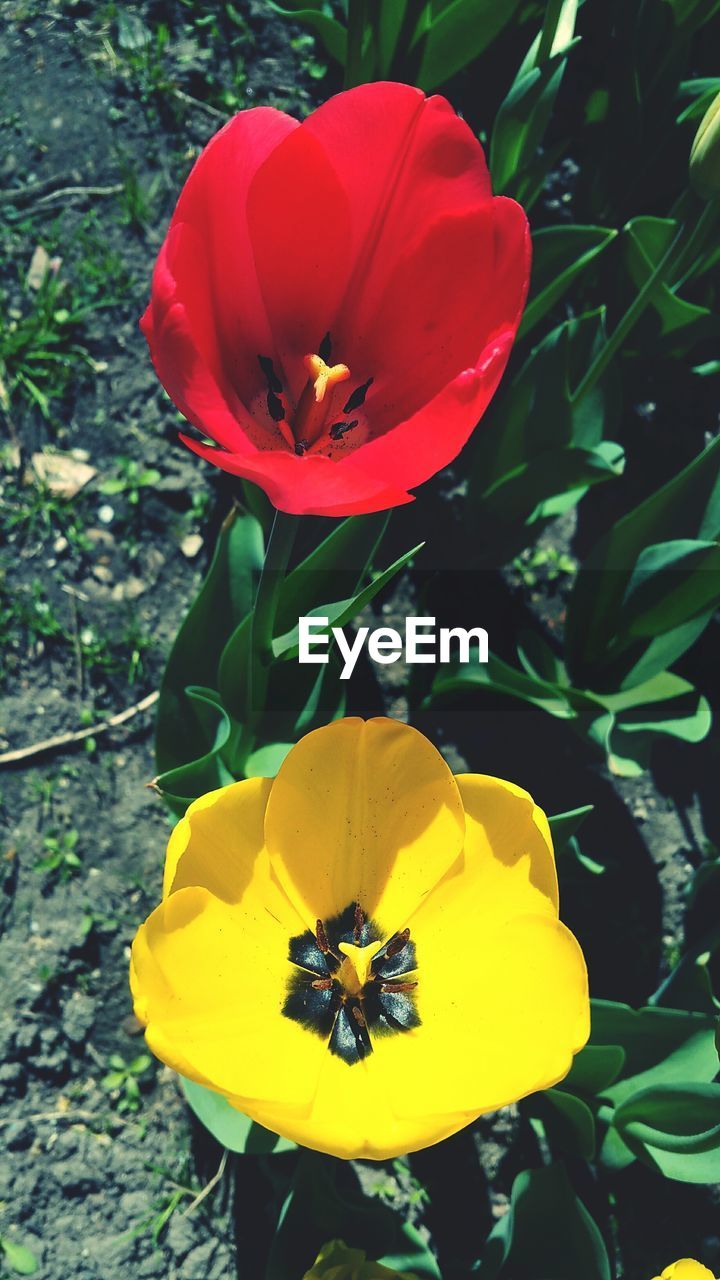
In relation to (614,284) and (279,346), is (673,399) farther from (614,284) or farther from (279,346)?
(279,346)

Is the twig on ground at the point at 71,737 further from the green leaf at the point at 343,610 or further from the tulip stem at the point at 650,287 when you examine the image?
the tulip stem at the point at 650,287

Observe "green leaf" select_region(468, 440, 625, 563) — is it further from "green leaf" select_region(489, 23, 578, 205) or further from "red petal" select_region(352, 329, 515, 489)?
"red petal" select_region(352, 329, 515, 489)

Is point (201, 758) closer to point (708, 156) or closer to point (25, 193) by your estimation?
point (708, 156)

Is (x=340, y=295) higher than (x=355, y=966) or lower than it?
higher

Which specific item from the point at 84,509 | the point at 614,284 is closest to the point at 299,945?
the point at 84,509

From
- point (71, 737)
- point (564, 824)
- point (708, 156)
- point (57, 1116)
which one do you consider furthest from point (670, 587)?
point (57, 1116)
